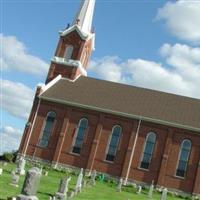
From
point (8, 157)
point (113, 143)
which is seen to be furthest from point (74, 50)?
point (8, 157)

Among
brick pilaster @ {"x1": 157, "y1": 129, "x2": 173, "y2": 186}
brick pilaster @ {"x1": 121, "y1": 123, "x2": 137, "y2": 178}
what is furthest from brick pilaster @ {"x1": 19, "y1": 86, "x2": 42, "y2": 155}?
brick pilaster @ {"x1": 157, "y1": 129, "x2": 173, "y2": 186}

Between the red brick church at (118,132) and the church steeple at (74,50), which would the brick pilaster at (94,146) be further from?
the church steeple at (74,50)

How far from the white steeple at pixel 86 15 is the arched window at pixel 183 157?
18471mm

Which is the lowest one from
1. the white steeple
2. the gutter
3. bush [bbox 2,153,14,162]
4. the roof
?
bush [bbox 2,153,14,162]

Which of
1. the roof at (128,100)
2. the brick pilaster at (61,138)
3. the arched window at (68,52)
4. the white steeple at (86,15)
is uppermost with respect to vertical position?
the white steeple at (86,15)

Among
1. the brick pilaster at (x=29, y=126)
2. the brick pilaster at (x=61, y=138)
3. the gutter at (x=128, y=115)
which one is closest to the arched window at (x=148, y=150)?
the gutter at (x=128, y=115)

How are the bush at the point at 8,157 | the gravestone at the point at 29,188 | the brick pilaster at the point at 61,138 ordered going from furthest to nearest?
the brick pilaster at the point at 61,138, the bush at the point at 8,157, the gravestone at the point at 29,188

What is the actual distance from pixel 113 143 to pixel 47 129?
6.87 metres

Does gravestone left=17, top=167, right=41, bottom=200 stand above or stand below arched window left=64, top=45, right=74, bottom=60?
below

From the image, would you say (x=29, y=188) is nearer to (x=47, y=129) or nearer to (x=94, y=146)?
(x=94, y=146)

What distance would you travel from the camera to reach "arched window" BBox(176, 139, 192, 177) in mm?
42000

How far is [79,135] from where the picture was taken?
45094 mm

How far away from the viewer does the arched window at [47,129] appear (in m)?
45.8

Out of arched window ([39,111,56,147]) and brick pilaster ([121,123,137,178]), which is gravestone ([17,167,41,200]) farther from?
arched window ([39,111,56,147])
